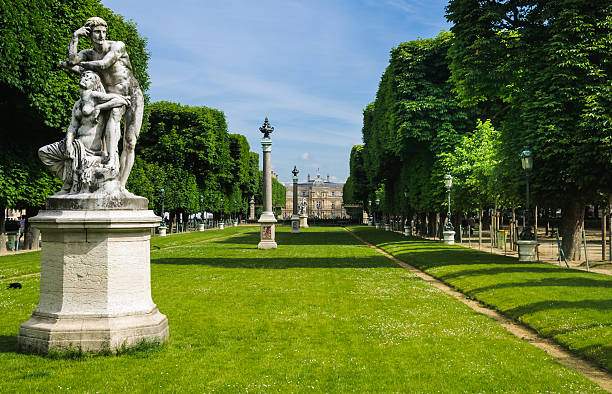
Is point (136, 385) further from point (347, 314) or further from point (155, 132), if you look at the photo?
point (155, 132)

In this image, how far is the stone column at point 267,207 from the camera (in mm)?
27766

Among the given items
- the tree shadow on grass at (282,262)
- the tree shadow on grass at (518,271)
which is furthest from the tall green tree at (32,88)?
the tree shadow on grass at (518,271)

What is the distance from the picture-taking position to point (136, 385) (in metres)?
5.89

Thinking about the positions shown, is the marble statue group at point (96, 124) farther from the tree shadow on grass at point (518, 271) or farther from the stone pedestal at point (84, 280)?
the tree shadow on grass at point (518, 271)

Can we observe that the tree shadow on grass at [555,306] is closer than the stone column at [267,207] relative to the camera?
Yes

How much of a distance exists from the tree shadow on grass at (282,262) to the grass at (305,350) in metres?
5.83

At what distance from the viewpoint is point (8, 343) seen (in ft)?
25.1

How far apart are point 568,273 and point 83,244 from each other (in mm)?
A: 13868

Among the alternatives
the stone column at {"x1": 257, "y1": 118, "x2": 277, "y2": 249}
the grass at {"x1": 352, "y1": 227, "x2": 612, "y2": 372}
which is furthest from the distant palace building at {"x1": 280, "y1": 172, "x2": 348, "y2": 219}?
the grass at {"x1": 352, "y1": 227, "x2": 612, "y2": 372}

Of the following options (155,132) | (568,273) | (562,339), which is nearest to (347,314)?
(562,339)

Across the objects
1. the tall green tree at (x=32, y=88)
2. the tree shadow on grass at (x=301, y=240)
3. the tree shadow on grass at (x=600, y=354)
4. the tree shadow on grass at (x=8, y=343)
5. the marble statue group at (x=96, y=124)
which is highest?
the tall green tree at (x=32, y=88)

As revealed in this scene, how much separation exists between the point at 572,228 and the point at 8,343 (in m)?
19.8

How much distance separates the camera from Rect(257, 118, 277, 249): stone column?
91.1 ft

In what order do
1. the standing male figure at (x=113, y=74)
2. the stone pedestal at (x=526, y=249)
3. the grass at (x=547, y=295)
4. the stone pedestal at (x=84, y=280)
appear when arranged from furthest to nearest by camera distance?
the stone pedestal at (x=526, y=249) → the grass at (x=547, y=295) → the standing male figure at (x=113, y=74) → the stone pedestal at (x=84, y=280)
